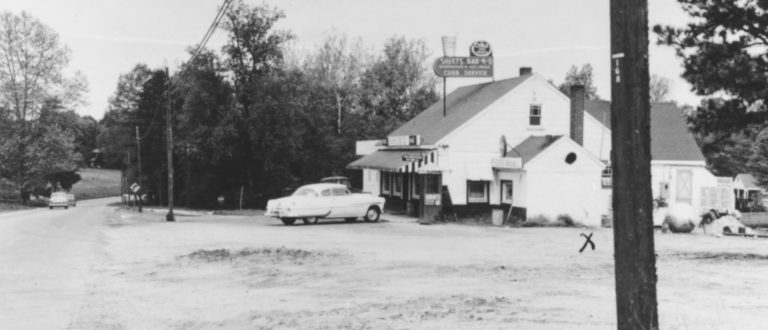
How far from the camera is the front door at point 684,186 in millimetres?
42281

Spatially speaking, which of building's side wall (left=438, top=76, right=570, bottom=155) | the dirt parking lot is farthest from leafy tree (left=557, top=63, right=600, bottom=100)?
the dirt parking lot

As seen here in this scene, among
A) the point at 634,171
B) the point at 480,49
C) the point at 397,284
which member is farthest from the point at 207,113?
the point at 634,171

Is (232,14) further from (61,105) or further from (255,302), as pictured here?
(255,302)

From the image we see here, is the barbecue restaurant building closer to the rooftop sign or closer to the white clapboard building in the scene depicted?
the white clapboard building

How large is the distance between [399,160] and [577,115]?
29.1ft

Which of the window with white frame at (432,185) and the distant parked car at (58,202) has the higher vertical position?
the window with white frame at (432,185)

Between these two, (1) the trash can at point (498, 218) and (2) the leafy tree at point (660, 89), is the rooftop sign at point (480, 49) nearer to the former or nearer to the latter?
(1) the trash can at point (498, 218)

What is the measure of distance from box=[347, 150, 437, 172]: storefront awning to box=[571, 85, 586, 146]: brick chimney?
747 cm

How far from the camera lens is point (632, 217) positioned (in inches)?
209

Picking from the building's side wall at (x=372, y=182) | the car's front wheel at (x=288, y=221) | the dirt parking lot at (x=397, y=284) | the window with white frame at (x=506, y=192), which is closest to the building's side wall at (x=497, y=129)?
the window with white frame at (x=506, y=192)

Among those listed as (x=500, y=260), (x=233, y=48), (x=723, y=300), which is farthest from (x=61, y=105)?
(x=723, y=300)

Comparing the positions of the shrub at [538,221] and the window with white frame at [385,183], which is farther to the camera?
the window with white frame at [385,183]

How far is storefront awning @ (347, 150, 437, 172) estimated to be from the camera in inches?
1309

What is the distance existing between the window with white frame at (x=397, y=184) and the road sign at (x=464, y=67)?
231 inches
